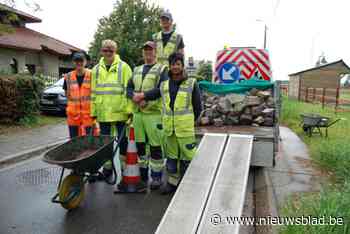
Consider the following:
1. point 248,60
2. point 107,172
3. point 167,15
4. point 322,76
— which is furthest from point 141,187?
point 322,76

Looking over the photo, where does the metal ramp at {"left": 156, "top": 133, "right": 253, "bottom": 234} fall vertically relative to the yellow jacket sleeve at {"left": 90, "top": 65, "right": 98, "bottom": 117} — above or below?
below

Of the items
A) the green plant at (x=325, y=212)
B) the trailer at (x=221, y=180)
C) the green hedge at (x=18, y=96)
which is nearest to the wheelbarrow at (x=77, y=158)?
the trailer at (x=221, y=180)

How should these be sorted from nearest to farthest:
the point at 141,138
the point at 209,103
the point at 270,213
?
the point at 270,213 < the point at 141,138 < the point at 209,103

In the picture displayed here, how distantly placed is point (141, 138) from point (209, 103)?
68.9 inches

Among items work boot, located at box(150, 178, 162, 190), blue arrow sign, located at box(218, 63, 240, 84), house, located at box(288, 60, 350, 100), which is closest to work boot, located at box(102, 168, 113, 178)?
work boot, located at box(150, 178, 162, 190)

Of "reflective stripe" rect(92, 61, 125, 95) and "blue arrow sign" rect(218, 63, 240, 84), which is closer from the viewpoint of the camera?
"reflective stripe" rect(92, 61, 125, 95)

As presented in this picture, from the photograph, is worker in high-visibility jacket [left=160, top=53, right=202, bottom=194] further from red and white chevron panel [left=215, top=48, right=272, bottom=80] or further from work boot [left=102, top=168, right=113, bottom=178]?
red and white chevron panel [left=215, top=48, right=272, bottom=80]

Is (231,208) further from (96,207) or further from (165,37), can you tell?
(165,37)

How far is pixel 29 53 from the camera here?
75.8 feet

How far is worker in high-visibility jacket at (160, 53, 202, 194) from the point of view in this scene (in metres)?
4.20

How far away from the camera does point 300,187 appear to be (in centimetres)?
479

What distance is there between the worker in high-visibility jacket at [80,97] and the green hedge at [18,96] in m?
5.42

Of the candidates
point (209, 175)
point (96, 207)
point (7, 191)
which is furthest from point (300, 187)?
point (7, 191)

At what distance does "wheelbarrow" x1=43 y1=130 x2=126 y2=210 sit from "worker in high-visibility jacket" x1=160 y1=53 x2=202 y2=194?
0.78m
